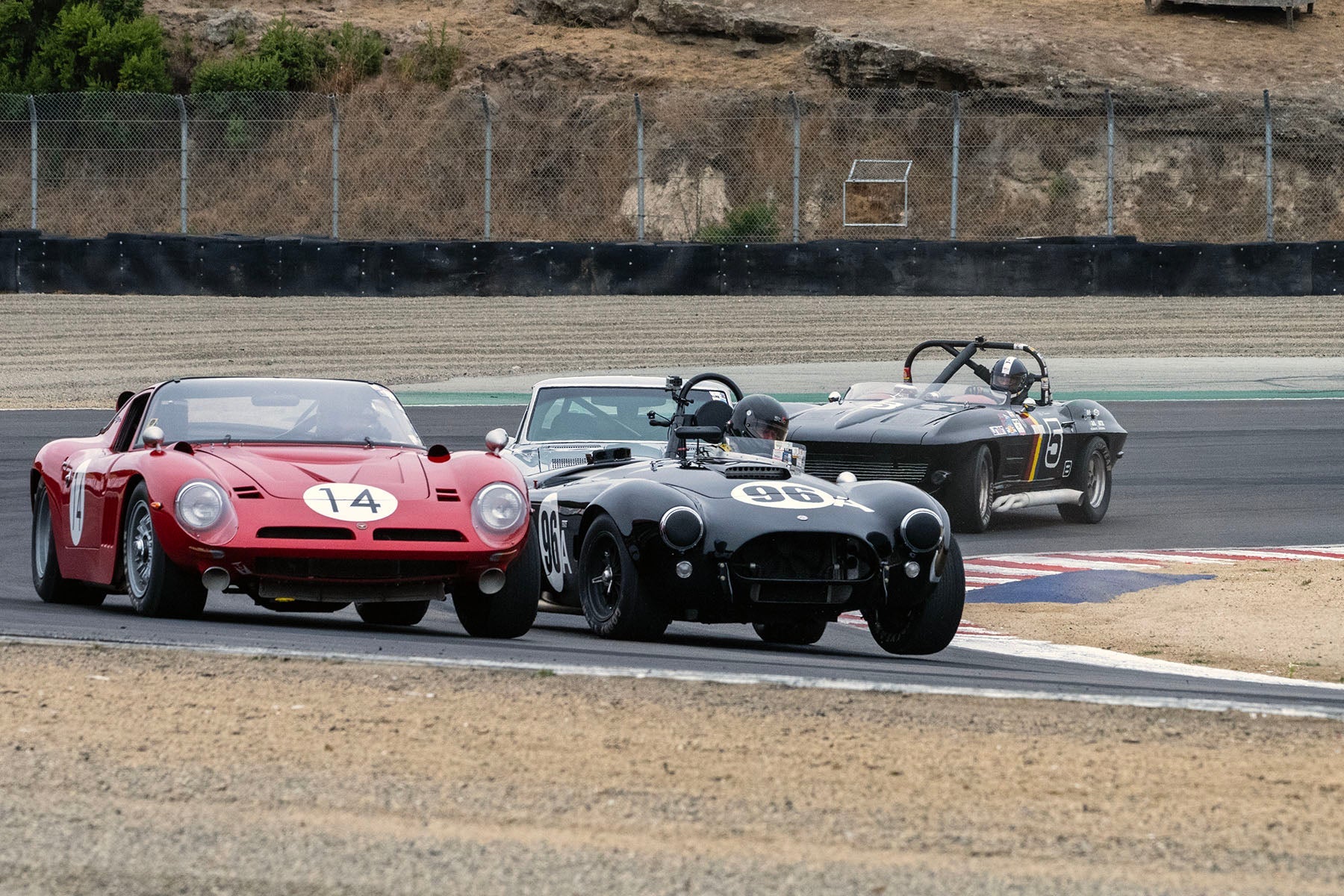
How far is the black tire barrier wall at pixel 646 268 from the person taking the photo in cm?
2383

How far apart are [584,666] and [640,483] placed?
1.45 m

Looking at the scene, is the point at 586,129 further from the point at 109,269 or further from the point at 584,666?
the point at 584,666

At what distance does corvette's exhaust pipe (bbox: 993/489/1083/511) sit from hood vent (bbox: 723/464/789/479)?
4.71 metres

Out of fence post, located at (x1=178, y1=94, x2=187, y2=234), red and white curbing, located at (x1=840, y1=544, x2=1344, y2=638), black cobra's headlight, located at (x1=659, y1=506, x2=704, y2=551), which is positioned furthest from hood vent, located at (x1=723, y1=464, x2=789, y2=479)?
fence post, located at (x1=178, y1=94, x2=187, y2=234)

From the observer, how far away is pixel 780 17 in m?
39.3

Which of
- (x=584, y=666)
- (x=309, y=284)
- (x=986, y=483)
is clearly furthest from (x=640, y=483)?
(x=309, y=284)

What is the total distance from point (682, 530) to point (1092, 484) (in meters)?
6.47

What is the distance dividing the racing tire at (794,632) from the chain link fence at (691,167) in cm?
2104

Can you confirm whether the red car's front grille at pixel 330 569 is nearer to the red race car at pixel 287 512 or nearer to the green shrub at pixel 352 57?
the red race car at pixel 287 512

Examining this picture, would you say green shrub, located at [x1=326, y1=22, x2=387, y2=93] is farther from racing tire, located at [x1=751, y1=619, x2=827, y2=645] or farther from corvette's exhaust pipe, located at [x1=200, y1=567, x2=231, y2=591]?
corvette's exhaust pipe, located at [x1=200, y1=567, x2=231, y2=591]

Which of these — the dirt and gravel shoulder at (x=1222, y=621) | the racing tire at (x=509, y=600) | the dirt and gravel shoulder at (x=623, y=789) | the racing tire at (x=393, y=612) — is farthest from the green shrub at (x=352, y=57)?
the dirt and gravel shoulder at (x=623, y=789)

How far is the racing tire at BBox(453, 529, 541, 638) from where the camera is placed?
7316mm

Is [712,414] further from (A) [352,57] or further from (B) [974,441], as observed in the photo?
(A) [352,57]

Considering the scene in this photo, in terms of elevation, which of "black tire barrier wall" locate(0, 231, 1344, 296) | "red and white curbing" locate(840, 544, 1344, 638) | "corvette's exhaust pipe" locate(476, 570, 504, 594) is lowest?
"red and white curbing" locate(840, 544, 1344, 638)
